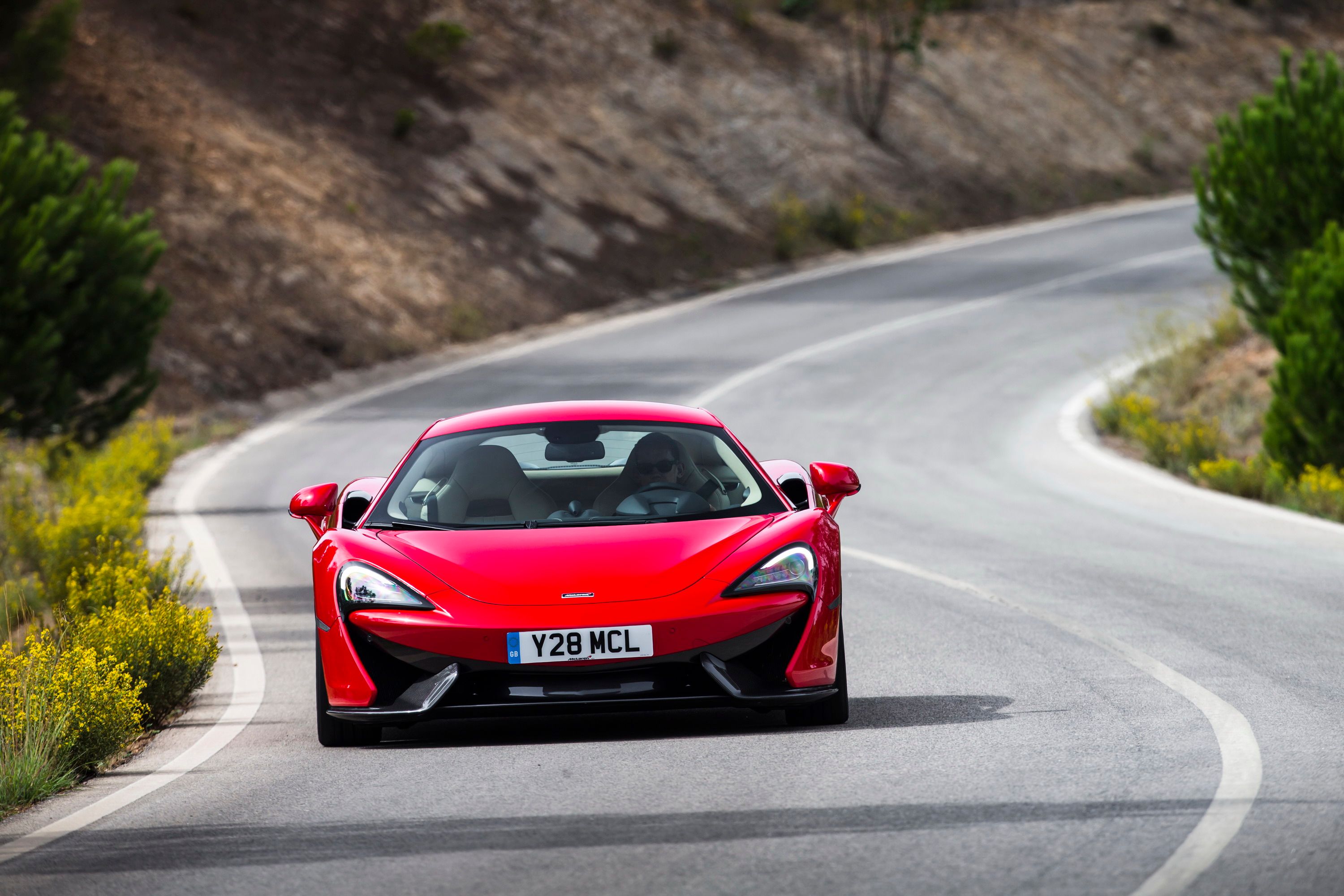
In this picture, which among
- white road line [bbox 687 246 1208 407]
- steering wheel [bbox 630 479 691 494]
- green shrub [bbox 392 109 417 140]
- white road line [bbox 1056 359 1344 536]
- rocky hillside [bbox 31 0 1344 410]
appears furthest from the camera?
green shrub [bbox 392 109 417 140]

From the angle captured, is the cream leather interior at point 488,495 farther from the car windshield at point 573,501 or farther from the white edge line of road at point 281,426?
the white edge line of road at point 281,426

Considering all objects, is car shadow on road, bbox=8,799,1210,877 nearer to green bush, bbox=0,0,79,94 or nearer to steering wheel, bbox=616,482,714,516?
steering wheel, bbox=616,482,714,516

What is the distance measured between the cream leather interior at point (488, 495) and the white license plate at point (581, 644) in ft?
3.36

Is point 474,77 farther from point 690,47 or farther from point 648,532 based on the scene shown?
point 648,532

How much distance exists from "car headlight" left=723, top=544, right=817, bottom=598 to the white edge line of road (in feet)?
7.90

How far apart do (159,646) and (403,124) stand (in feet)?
108

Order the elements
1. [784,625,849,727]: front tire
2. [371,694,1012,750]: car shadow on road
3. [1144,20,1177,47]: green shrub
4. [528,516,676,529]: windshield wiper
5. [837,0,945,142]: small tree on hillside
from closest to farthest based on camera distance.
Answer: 1. [784,625,849,727]: front tire
2. [371,694,1012,750]: car shadow on road
3. [528,516,676,529]: windshield wiper
4. [837,0,945,142]: small tree on hillside
5. [1144,20,1177,47]: green shrub

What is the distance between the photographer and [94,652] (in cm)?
775

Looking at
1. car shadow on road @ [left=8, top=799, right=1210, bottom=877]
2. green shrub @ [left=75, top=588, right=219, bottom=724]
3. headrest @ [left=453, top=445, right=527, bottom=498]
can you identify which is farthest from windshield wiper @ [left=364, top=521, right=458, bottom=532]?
→ car shadow on road @ [left=8, top=799, right=1210, bottom=877]

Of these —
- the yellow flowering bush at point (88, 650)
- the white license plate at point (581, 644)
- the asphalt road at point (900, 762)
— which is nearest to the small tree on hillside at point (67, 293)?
the asphalt road at point (900, 762)

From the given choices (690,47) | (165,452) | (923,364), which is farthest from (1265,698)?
(690,47)

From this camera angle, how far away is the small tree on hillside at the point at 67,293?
64.3 feet

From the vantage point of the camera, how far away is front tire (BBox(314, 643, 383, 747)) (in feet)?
24.2

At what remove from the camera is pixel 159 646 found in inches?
345
